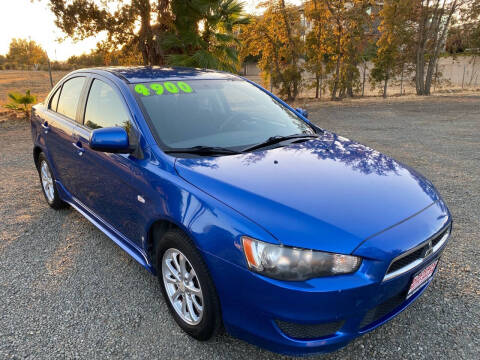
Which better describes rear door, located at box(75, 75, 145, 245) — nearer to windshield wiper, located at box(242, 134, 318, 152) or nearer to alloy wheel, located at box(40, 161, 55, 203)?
windshield wiper, located at box(242, 134, 318, 152)

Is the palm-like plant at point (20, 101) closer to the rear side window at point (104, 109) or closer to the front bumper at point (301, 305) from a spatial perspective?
the rear side window at point (104, 109)

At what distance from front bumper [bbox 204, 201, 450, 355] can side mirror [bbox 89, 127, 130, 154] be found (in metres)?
1.05

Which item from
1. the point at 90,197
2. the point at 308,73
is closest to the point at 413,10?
the point at 308,73

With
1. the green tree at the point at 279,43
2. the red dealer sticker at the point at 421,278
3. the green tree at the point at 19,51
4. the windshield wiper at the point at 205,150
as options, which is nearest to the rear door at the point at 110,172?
the windshield wiper at the point at 205,150

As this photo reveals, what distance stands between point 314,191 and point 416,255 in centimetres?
62

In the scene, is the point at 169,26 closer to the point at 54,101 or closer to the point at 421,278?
the point at 54,101

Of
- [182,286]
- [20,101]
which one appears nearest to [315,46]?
[20,101]

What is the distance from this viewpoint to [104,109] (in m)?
2.98

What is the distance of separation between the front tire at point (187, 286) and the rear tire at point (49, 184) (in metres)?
2.33

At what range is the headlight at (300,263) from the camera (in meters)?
1.69

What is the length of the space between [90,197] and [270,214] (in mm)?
2004

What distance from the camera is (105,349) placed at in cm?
219

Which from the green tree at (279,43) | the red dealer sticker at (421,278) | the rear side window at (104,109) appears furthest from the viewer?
the green tree at (279,43)

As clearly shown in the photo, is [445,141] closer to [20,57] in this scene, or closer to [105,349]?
[105,349]
